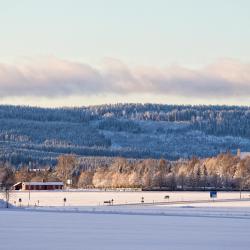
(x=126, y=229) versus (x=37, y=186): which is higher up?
(x=37, y=186)

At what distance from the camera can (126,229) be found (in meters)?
59.7

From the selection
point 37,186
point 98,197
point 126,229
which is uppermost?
point 37,186

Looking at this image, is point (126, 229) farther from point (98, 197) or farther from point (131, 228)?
point (98, 197)

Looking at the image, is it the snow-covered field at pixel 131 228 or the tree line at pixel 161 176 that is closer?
the snow-covered field at pixel 131 228

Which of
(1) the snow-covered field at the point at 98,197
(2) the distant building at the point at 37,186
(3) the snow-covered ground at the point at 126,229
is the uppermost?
(2) the distant building at the point at 37,186

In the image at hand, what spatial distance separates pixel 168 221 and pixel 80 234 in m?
11.0

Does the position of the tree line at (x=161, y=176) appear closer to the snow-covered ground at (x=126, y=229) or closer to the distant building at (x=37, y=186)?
the distant building at (x=37, y=186)

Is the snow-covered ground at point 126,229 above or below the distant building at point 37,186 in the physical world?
below

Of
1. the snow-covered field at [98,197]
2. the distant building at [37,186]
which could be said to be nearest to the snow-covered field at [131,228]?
the snow-covered field at [98,197]

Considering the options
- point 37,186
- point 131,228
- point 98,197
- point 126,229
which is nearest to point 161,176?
point 37,186

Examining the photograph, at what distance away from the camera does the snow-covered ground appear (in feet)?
167

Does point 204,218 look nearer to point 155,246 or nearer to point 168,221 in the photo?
point 168,221

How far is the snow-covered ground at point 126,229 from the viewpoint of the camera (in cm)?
5078

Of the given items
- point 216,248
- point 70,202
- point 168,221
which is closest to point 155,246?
point 216,248
